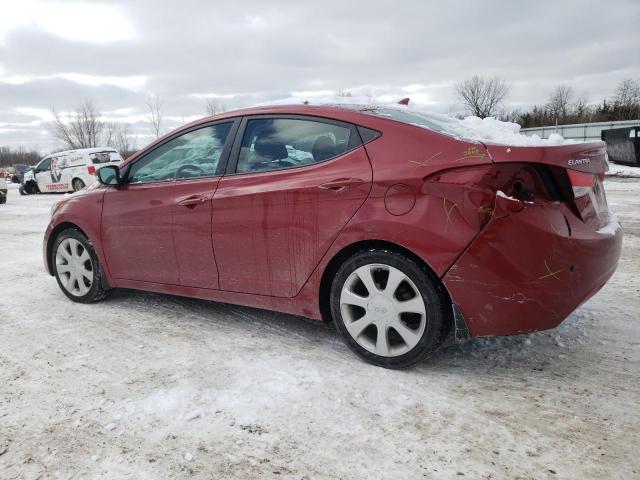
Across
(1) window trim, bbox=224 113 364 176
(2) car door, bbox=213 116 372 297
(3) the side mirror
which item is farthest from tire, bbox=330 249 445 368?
(3) the side mirror

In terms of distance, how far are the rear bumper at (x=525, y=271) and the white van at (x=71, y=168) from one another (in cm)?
1718

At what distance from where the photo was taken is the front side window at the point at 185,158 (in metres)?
3.49

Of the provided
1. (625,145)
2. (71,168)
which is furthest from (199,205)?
(625,145)

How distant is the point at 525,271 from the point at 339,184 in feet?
3.53

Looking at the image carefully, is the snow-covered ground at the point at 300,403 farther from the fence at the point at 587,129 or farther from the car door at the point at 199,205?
the fence at the point at 587,129

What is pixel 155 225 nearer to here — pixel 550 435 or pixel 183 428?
pixel 183 428

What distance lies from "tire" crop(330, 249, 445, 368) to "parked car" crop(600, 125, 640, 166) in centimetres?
1726

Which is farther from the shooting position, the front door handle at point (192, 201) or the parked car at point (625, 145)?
the parked car at point (625, 145)

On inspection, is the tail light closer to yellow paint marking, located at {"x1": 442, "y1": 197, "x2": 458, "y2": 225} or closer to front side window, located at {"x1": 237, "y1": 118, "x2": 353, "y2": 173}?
yellow paint marking, located at {"x1": 442, "y1": 197, "x2": 458, "y2": 225}

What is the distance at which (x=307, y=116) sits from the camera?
3129 millimetres

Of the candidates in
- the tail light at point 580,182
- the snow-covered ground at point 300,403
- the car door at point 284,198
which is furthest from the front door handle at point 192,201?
the tail light at point 580,182

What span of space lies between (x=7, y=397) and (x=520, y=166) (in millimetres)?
2914

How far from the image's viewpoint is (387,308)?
2.76 metres

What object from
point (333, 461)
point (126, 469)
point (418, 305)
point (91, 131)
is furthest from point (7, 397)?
point (91, 131)
